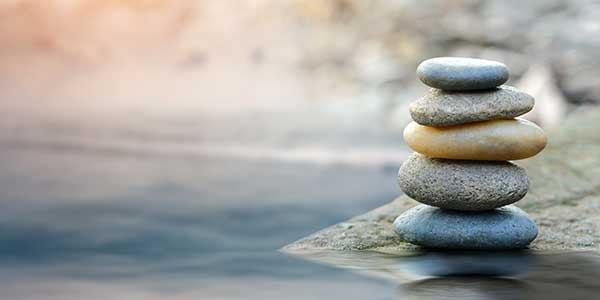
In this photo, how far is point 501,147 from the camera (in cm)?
585

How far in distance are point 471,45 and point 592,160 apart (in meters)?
5.41

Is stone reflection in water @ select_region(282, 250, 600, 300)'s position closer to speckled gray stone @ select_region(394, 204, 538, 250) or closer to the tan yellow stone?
speckled gray stone @ select_region(394, 204, 538, 250)

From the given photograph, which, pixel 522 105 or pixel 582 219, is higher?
pixel 522 105

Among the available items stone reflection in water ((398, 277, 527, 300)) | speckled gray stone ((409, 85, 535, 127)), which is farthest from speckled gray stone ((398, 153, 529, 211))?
stone reflection in water ((398, 277, 527, 300))

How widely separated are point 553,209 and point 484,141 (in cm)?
154

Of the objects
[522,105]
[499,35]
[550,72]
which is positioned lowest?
[522,105]

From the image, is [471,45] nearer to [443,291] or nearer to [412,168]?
[412,168]

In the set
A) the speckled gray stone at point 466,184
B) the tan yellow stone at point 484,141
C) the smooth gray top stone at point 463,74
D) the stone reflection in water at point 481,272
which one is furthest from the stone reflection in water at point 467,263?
the smooth gray top stone at point 463,74

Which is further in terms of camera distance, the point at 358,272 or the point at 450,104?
the point at 450,104

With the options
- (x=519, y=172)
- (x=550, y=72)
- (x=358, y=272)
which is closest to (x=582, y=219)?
(x=519, y=172)

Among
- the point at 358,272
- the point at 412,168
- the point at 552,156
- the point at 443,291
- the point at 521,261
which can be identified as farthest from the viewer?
the point at 552,156

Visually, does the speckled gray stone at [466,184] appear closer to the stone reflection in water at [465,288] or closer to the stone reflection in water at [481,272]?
the stone reflection in water at [481,272]

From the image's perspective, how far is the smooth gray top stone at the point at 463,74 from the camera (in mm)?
5805

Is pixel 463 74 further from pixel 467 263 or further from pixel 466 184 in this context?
pixel 467 263
